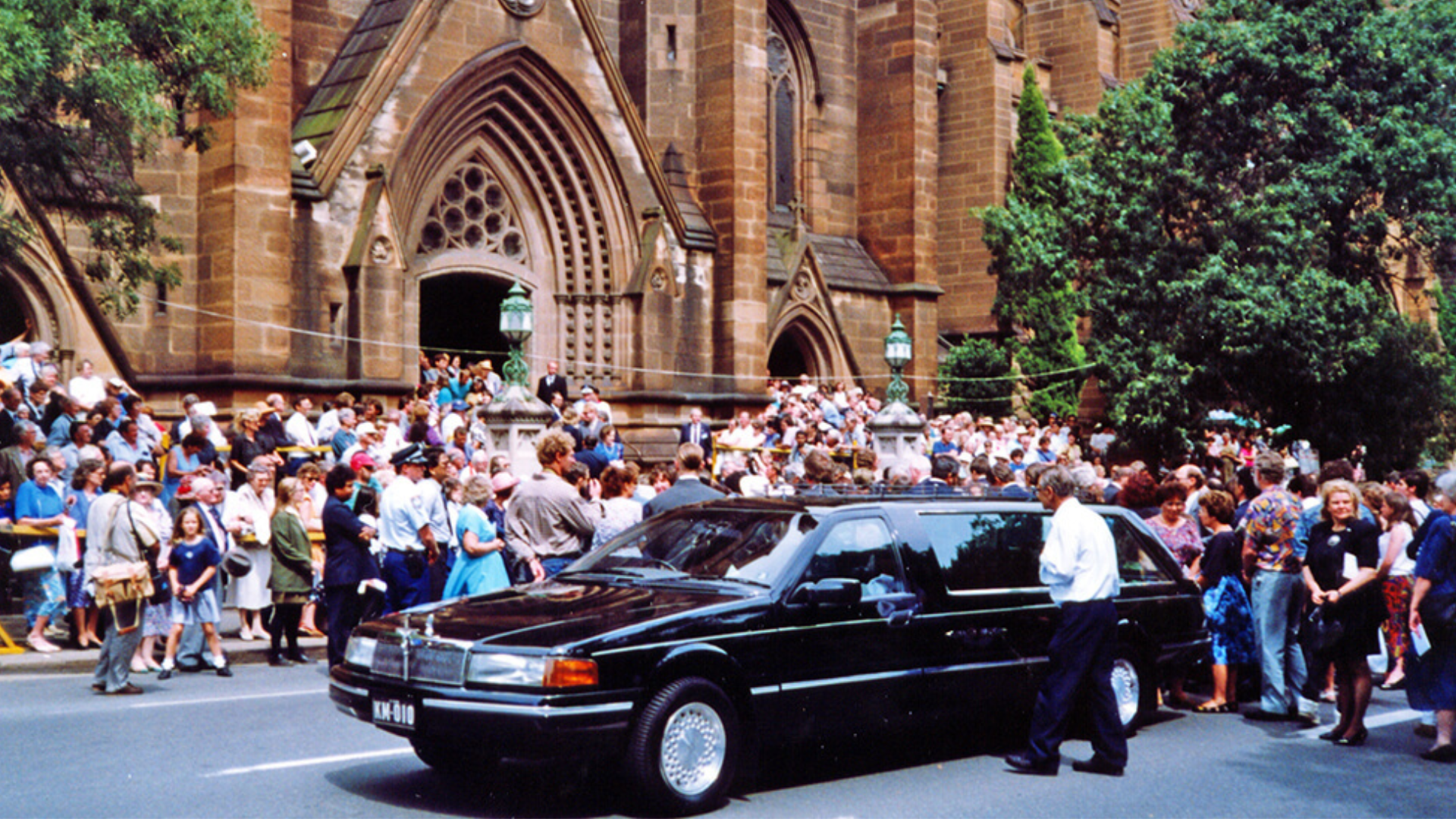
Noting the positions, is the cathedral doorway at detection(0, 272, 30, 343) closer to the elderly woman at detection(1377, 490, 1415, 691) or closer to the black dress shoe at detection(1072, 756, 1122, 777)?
the black dress shoe at detection(1072, 756, 1122, 777)

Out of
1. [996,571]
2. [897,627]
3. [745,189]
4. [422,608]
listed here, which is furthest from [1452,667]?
[745,189]

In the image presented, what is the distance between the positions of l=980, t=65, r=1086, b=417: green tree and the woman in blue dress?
20.2 metres

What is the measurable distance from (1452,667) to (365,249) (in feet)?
51.5

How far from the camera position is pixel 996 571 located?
8.50 meters

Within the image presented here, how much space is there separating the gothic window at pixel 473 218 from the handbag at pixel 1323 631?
54.7 ft

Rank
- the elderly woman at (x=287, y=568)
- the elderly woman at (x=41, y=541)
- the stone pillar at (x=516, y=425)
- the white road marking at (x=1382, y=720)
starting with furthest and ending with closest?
the stone pillar at (x=516, y=425) < the elderly woman at (x=41, y=541) < the elderly woman at (x=287, y=568) < the white road marking at (x=1382, y=720)

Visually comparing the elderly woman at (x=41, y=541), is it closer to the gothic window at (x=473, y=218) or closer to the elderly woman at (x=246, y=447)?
the elderly woman at (x=246, y=447)

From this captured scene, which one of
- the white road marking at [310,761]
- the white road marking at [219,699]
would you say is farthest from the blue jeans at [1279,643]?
the white road marking at [219,699]

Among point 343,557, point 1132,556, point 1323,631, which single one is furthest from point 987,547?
point 343,557

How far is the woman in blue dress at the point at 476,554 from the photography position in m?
10.2

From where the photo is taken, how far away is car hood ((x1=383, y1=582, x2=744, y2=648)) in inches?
263

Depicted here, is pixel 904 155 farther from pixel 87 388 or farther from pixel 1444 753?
pixel 1444 753

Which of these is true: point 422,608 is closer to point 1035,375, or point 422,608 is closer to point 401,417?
point 401,417

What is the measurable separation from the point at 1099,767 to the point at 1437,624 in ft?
7.57
